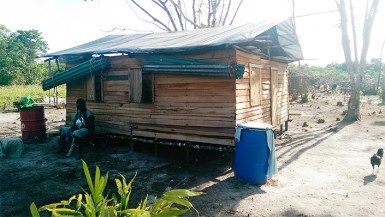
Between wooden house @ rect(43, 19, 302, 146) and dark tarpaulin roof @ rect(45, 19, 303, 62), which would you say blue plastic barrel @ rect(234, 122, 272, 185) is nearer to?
wooden house @ rect(43, 19, 302, 146)

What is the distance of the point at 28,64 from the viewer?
4050 cm

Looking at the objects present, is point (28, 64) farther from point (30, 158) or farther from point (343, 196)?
point (343, 196)

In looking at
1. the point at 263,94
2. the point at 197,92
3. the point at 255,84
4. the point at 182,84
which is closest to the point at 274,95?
the point at 263,94

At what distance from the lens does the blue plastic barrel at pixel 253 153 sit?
5.85 meters

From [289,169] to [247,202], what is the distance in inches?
103

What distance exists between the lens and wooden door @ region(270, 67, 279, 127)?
1041cm

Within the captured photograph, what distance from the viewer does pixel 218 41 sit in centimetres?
675

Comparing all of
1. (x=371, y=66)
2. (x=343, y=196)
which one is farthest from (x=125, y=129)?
(x=371, y=66)

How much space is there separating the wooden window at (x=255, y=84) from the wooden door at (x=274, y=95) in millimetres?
1397

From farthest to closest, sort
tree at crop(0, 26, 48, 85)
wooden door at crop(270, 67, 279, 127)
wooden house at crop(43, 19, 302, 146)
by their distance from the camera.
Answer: tree at crop(0, 26, 48, 85) < wooden door at crop(270, 67, 279, 127) < wooden house at crop(43, 19, 302, 146)

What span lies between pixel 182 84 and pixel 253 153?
3044 mm

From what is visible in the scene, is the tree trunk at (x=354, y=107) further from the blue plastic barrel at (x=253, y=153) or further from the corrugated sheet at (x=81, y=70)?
the corrugated sheet at (x=81, y=70)

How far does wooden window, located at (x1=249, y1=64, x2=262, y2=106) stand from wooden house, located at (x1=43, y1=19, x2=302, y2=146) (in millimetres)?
30

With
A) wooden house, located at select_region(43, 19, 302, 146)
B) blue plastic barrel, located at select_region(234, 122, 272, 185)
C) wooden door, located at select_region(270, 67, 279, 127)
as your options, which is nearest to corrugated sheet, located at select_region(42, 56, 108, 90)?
wooden house, located at select_region(43, 19, 302, 146)
